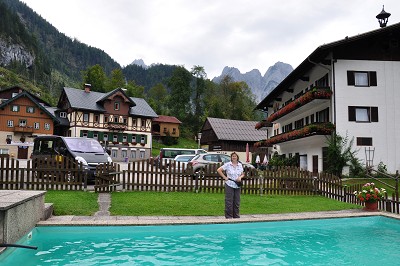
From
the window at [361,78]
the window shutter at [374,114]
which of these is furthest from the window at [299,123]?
the window shutter at [374,114]

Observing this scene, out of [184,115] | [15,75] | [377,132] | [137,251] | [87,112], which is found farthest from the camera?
[15,75]

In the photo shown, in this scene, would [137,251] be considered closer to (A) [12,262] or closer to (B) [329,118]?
(A) [12,262]

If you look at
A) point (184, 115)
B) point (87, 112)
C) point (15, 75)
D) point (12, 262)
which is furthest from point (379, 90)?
point (15, 75)

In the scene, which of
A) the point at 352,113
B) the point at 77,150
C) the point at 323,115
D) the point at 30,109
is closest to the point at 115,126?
the point at 30,109

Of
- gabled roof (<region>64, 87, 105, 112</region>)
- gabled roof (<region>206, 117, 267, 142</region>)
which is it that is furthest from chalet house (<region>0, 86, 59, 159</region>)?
gabled roof (<region>206, 117, 267, 142</region>)

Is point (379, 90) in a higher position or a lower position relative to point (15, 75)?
lower

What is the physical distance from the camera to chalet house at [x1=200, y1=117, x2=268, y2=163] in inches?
2314

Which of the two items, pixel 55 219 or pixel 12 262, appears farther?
pixel 55 219

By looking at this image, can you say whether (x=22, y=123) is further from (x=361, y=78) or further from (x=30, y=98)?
(x=361, y=78)

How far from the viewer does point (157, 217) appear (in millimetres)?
9773

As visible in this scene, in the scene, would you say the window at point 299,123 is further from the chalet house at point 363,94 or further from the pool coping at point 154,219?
the pool coping at point 154,219

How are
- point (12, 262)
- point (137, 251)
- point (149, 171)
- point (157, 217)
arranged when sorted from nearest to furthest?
point (12, 262) < point (137, 251) < point (157, 217) < point (149, 171)

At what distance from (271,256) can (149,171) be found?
8.21m

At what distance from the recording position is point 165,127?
3275 inches
